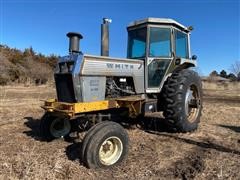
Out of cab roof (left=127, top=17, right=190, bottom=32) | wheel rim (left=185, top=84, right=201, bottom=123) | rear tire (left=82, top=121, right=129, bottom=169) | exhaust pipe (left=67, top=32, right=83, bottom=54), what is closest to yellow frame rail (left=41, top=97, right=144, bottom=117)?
rear tire (left=82, top=121, right=129, bottom=169)

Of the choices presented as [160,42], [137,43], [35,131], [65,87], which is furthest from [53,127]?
[160,42]

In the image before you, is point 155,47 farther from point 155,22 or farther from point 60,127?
point 60,127

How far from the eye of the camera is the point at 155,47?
7.12m

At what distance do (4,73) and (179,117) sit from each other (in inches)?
1141

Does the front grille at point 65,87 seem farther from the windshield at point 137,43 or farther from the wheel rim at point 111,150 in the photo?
the windshield at point 137,43

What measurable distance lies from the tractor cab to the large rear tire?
273mm

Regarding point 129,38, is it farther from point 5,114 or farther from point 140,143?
point 5,114

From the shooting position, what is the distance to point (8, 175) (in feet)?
13.8

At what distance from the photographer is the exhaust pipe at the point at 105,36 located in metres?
6.40

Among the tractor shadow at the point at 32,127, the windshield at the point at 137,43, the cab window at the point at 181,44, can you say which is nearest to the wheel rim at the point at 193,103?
the cab window at the point at 181,44

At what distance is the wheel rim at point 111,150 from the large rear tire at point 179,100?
6.69 ft

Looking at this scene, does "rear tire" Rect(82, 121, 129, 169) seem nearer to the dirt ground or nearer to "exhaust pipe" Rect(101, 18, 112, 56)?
the dirt ground

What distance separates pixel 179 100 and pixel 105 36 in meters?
2.15

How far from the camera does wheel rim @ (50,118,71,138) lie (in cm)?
663
